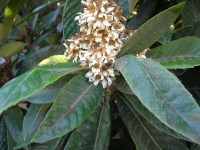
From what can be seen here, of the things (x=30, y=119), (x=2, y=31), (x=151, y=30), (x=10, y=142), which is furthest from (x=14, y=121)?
(x=151, y=30)

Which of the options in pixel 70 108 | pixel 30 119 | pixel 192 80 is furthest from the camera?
pixel 192 80

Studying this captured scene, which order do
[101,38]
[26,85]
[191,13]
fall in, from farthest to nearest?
[191,13]
[101,38]
[26,85]

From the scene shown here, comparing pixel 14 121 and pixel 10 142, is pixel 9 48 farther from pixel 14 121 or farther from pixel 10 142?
pixel 10 142

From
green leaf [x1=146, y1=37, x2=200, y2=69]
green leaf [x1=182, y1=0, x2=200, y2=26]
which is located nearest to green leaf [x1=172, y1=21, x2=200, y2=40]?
green leaf [x1=182, y1=0, x2=200, y2=26]

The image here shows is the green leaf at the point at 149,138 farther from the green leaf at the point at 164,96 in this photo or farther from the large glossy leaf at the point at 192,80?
the green leaf at the point at 164,96

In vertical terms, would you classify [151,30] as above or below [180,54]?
above

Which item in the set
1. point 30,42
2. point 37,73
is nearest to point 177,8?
point 37,73

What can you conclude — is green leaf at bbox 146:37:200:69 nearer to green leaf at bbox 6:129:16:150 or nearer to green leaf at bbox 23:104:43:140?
green leaf at bbox 23:104:43:140
